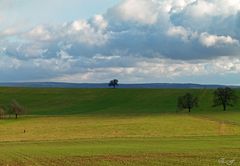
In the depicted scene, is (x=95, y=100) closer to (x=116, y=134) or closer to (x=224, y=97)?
(x=224, y=97)

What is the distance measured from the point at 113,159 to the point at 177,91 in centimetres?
15464

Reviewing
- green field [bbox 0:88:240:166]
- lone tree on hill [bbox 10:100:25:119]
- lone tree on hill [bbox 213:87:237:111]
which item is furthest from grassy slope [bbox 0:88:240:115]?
lone tree on hill [bbox 10:100:25:119]

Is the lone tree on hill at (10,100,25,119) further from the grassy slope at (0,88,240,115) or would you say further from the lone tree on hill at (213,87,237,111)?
the lone tree on hill at (213,87,237,111)

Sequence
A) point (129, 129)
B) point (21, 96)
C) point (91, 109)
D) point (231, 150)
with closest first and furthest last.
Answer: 1. point (231, 150)
2. point (129, 129)
3. point (91, 109)
4. point (21, 96)

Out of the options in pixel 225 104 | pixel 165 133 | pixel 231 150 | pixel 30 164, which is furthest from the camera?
pixel 225 104

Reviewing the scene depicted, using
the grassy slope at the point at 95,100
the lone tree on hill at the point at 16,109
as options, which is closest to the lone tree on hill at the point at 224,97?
the grassy slope at the point at 95,100

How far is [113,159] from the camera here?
3575 centimetres

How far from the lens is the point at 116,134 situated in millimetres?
67500

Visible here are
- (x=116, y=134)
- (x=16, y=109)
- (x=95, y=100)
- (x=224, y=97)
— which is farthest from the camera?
(x=95, y=100)

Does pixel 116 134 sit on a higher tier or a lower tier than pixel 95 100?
lower

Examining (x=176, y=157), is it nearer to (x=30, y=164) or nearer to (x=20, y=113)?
(x=30, y=164)

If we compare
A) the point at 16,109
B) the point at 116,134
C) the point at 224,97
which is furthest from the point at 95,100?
the point at 116,134

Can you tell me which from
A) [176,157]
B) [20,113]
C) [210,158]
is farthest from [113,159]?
[20,113]

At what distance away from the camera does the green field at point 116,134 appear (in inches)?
1428
